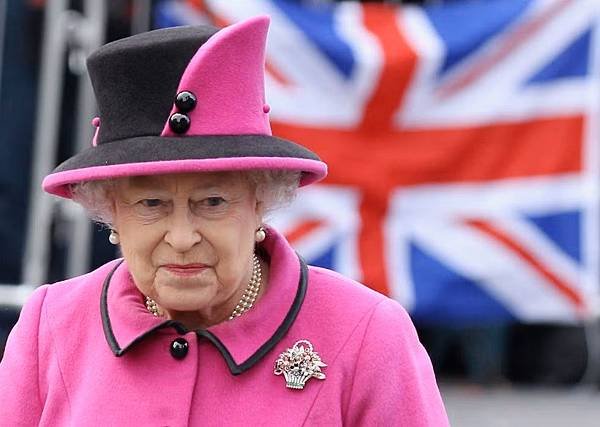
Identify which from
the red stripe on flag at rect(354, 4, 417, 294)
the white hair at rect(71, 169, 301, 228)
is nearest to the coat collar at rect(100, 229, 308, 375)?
the white hair at rect(71, 169, 301, 228)

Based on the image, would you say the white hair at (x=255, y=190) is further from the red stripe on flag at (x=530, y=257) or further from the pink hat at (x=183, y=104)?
the red stripe on flag at (x=530, y=257)

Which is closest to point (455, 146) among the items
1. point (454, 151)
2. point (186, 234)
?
point (454, 151)

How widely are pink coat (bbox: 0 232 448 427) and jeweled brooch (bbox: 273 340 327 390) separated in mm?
12

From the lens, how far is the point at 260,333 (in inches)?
96.3

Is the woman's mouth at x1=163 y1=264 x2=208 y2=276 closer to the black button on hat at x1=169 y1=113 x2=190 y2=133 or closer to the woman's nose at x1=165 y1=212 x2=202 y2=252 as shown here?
the woman's nose at x1=165 y1=212 x2=202 y2=252

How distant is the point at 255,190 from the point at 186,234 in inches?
7.7

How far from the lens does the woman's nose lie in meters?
2.29

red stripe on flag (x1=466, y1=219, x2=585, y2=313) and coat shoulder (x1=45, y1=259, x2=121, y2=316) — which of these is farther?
red stripe on flag (x1=466, y1=219, x2=585, y2=313)

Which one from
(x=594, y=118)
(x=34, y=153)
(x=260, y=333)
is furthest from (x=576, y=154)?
(x=260, y=333)

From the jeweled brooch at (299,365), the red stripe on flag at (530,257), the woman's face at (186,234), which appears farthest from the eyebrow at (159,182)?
the red stripe on flag at (530,257)

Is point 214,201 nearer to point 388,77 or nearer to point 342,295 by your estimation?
point 342,295

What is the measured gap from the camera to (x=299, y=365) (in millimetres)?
2393

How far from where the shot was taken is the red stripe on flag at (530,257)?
6512mm

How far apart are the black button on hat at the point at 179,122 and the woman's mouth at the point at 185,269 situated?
25 cm
